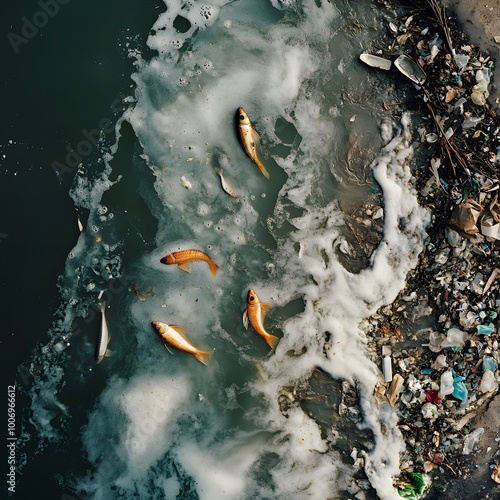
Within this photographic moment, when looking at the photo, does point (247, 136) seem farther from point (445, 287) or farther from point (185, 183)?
point (445, 287)

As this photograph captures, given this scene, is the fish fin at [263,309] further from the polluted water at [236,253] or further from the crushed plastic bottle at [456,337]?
the crushed plastic bottle at [456,337]

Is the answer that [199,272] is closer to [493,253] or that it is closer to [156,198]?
[156,198]

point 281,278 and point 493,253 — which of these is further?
point 281,278

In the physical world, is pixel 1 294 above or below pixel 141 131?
below

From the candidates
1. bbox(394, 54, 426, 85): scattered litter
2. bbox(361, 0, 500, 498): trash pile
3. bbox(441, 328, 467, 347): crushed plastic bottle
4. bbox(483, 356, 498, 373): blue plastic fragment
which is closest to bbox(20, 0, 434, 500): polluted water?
bbox(394, 54, 426, 85): scattered litter

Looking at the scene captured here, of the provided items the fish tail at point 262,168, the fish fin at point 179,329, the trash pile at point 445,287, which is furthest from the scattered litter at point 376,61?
the fish fin at point 179,329

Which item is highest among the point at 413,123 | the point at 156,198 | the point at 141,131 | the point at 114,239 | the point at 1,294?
the point at 413,123

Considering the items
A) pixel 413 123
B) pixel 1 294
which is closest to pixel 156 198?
pixel 1 294
